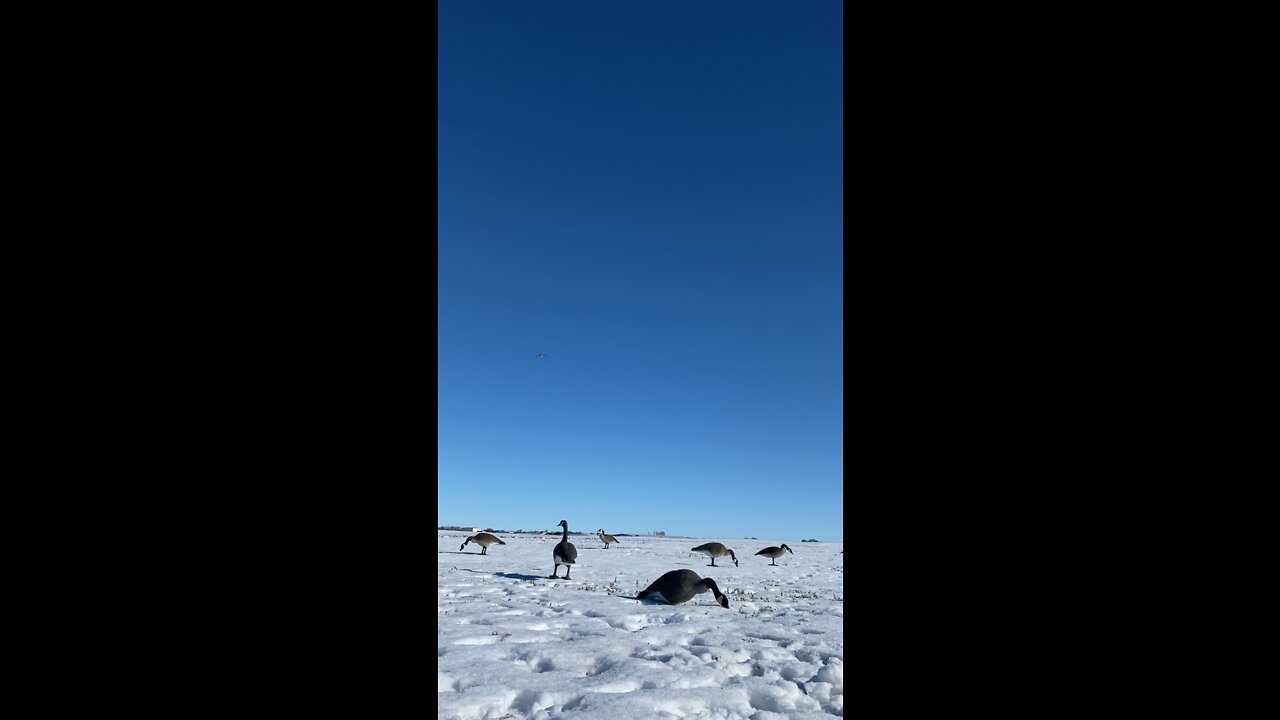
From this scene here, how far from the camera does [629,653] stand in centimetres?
511

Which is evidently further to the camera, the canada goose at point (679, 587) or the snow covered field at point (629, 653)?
the canada goose at point (679, 587)

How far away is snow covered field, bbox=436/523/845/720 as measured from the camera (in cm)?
389

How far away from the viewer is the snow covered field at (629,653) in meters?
3.89

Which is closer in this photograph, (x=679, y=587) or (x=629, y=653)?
(x=629, y=653)

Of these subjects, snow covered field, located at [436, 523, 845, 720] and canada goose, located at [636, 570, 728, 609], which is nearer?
snow covered field, located at [436, 523, 845, 720]
